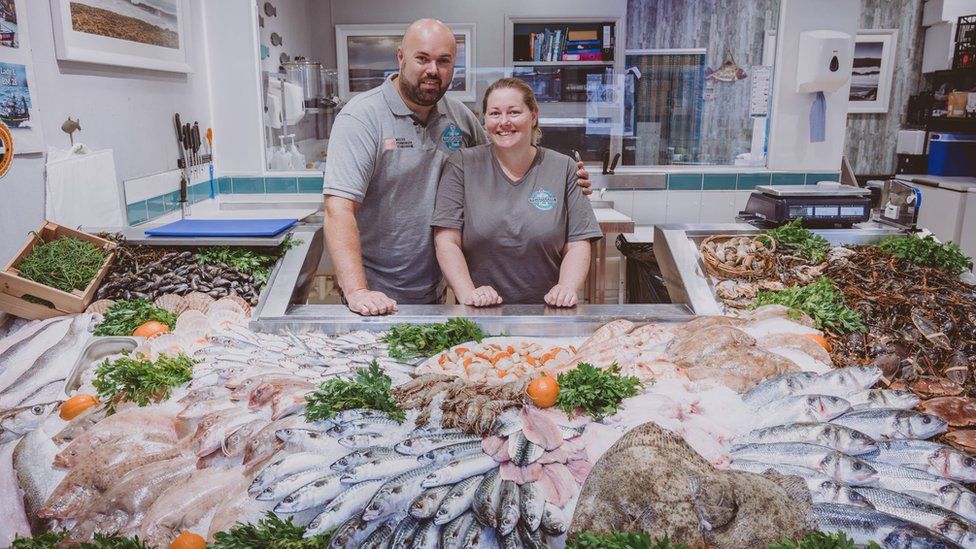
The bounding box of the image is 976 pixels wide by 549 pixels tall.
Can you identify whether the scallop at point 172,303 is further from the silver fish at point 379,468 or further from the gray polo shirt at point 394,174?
the silver fish at point 379,468

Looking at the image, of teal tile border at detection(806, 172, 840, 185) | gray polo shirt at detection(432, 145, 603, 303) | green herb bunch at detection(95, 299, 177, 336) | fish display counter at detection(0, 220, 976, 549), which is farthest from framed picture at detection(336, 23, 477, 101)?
fish display counter at detection(0, 220, 976, 549)

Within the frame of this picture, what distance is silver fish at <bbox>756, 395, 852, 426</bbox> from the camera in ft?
6.24

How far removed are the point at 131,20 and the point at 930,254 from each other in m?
4.88

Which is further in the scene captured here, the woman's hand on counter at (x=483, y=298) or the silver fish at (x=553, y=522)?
the woman's hand on counter at (x=483, y=298)

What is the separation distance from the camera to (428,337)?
2.61 m

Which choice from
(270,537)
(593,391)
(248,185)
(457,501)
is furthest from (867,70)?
(270,537)

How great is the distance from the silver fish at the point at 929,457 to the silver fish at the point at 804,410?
146 mm

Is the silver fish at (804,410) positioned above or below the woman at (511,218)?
below

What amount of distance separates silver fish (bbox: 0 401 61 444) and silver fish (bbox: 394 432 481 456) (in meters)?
1.32

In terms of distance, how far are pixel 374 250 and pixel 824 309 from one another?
7.18ft

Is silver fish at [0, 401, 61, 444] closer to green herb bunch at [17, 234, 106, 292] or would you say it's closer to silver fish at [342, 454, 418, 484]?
green herb bunch at [17, 234, 106, 292]

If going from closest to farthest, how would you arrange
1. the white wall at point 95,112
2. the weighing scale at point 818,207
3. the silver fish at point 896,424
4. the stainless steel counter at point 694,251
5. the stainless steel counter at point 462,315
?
1. the silver fish at point 896,424
2. the stainless steel counter at point 462,315
3. the stainless steel counter at point 694,251
4. the white wall at point 95,112
5. the weighing scale at point 818,207

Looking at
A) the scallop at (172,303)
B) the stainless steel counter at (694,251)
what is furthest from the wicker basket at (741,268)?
the scallop at (172,303)

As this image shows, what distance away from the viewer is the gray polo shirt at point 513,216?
3.24 m
